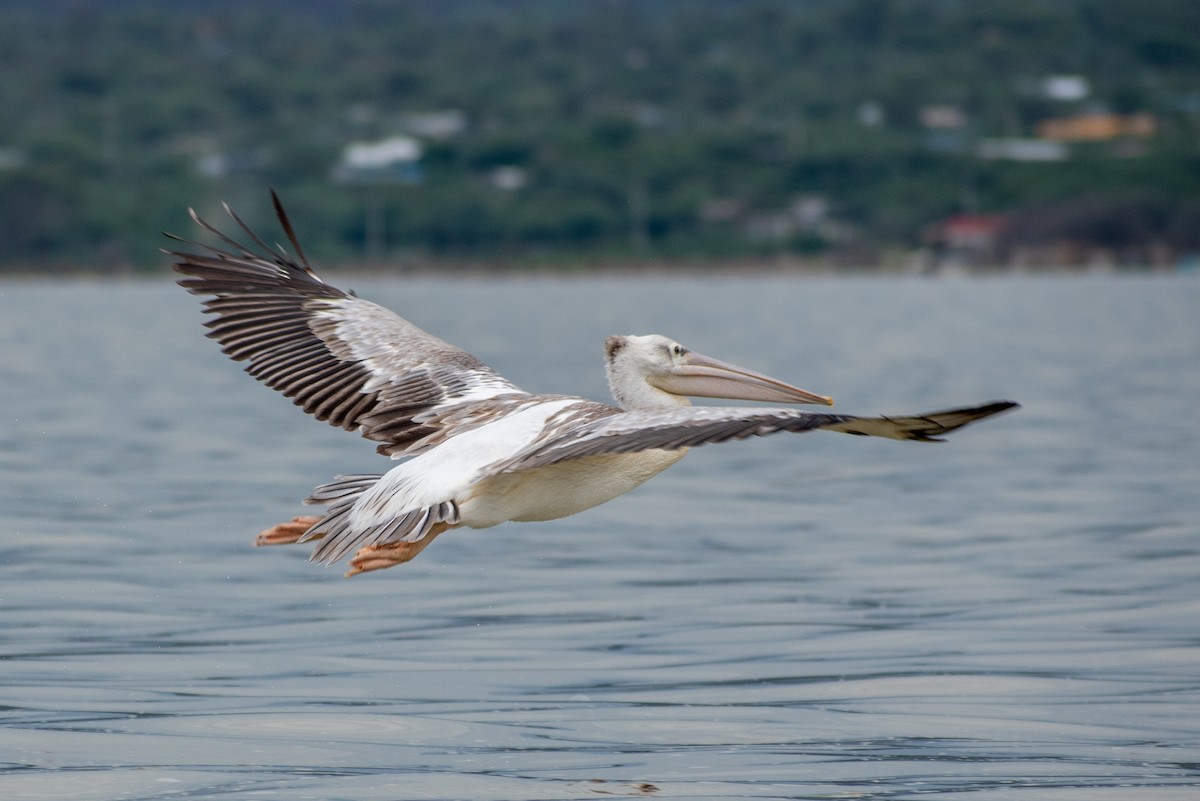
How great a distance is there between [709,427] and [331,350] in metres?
2.84

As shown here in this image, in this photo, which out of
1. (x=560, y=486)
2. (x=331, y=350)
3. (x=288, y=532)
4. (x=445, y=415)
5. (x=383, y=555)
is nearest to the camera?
(x=383, y=555)

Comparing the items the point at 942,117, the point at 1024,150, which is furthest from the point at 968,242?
the point at 942,117

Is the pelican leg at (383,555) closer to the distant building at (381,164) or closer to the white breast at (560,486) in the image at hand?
the white breast at (560,486)

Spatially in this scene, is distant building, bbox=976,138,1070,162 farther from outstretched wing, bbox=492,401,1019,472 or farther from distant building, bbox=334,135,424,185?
outstretched wing, bbox=492,401,1019,472

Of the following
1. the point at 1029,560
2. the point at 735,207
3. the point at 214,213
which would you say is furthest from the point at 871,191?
the point at 1029,560

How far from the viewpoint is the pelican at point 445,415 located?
22.5 ft

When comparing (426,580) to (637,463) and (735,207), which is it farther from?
(735,207)

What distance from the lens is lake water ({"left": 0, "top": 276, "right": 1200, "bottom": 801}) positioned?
22.7ft

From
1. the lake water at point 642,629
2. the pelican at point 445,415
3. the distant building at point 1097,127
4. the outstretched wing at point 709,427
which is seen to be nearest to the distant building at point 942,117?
the distant building at point 1097,127

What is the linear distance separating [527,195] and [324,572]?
331ft

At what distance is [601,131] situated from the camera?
393 feet

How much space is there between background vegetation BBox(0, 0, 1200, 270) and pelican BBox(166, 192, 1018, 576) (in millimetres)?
81899

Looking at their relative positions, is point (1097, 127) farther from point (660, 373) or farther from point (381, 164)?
point (660, 373)

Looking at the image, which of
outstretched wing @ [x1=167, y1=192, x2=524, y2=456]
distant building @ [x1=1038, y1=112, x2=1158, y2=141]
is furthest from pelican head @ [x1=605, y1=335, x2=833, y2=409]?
distant building @ [x1=1038, y1=112, x2=1158, y2=141]
